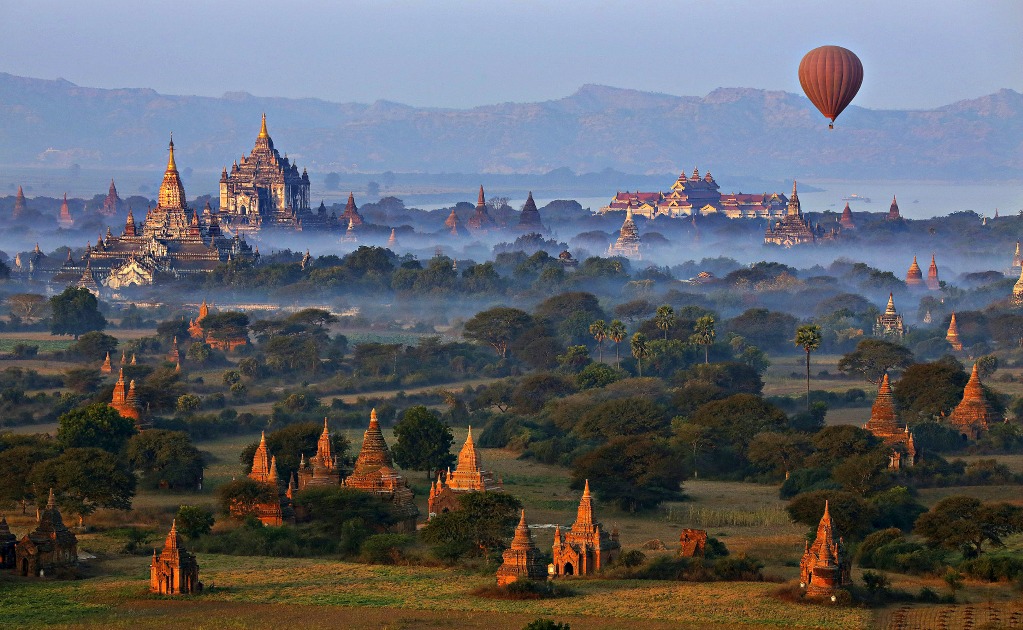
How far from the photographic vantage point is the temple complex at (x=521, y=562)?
51.2m

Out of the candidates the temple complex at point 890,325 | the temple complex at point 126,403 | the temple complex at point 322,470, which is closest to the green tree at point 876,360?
the temple complex at point 890,325

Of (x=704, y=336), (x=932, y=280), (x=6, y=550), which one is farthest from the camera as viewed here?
(x=932, y=280)

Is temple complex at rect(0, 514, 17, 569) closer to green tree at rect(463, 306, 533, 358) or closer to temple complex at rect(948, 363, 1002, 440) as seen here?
temple complex at rect(948, 363, 1002, 440)

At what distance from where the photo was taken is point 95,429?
69.4 m

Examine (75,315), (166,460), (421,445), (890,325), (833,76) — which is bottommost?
(890,325)

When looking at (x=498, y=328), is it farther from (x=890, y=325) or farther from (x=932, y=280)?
(x=932, y=280)

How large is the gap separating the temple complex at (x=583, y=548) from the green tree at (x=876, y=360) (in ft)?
143

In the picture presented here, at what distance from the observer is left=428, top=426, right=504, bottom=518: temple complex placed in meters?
58.9

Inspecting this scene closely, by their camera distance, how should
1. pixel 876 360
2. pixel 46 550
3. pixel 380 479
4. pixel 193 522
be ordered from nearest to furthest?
pixel 46 550
pixel 193 522
pixel 380 479
pixel 876 360

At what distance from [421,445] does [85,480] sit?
480 inches

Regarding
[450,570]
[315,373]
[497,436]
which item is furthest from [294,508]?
[315,373]

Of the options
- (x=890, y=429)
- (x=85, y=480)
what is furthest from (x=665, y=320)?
(x=85, y=480)

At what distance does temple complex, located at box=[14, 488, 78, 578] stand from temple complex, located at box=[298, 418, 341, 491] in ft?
33.7

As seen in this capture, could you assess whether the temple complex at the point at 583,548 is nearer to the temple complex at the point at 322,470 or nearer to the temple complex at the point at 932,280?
the temple complex at the point at 322,470
